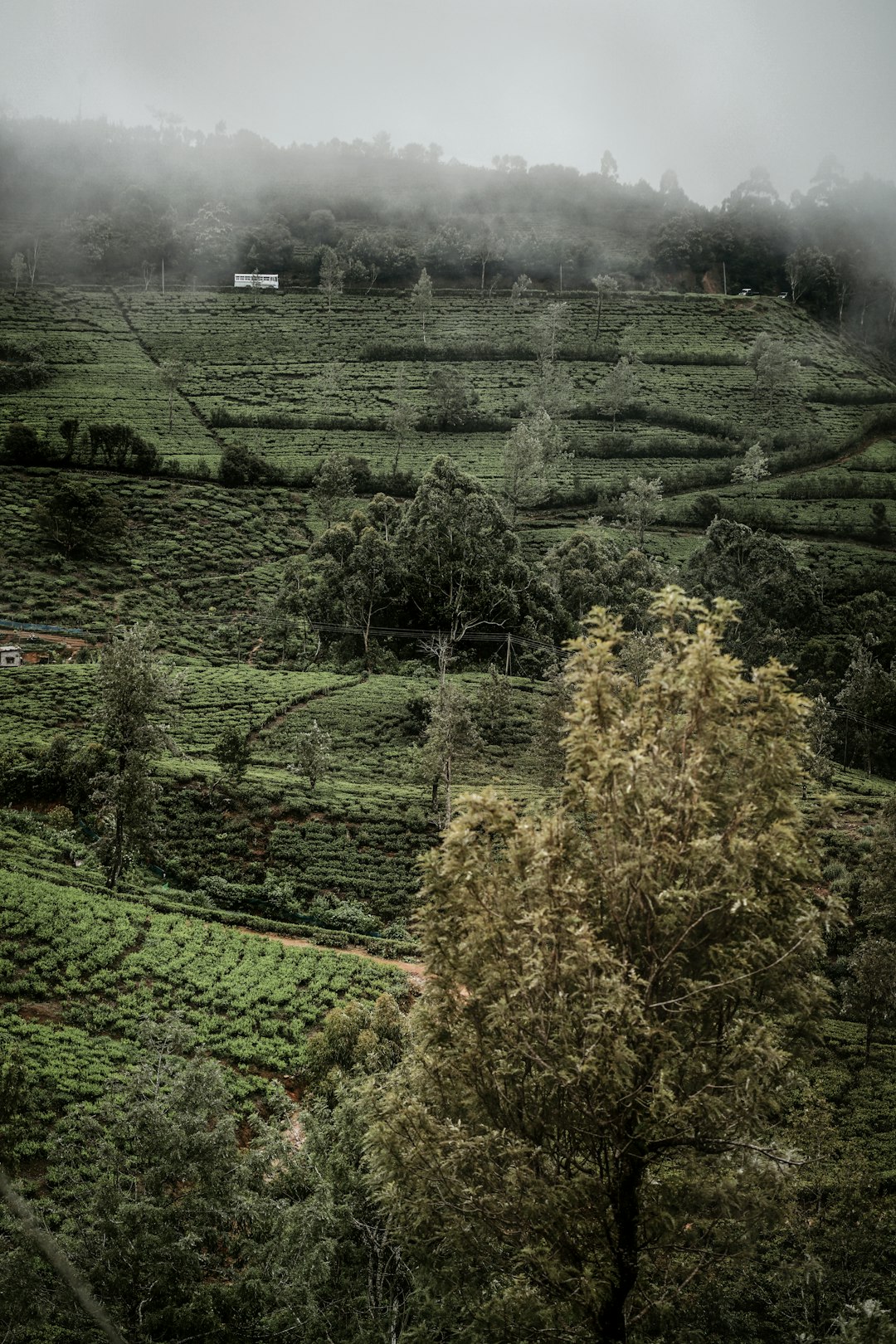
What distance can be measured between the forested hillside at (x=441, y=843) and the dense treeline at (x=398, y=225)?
99.1 feet

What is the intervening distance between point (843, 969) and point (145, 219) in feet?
513

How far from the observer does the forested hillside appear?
30.0ft

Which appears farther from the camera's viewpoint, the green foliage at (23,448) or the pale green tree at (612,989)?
the green foliage at (23,448)

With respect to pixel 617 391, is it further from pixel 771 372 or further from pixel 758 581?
pixel 758 581

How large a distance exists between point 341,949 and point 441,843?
555cm

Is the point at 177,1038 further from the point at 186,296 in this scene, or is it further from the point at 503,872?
the point at 186,296

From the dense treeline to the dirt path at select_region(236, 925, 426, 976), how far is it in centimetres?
12148

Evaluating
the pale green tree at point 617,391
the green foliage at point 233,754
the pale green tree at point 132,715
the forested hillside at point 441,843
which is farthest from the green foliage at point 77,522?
the pale green tree at point 617,391

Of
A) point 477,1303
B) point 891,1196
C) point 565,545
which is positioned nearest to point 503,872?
point 477,1303

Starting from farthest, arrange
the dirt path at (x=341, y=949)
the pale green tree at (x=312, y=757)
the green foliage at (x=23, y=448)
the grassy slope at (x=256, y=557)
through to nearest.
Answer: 1. the green foliage at (x=23, y=448)
2. the pale green tree at (x=312, y=757)
3. the dirt path at (x=341, y=949)
4. the grassy slope at (x=256, y=557)

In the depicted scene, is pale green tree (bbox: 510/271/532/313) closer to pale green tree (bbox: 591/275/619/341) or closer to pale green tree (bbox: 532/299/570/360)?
pale green tree (bbox: 532/299/570/360)

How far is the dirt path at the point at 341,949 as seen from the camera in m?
28.9

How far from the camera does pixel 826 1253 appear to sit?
14250 mm

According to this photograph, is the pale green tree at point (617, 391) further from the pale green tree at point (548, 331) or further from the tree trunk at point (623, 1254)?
the tree trunk at point (623, 1254)
